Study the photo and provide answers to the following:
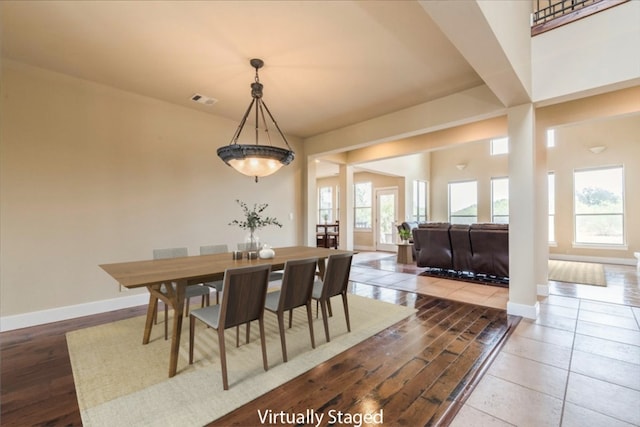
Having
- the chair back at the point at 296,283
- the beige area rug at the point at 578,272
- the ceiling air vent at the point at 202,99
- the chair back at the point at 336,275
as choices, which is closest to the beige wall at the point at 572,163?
the beige area rug at the point at 578,272

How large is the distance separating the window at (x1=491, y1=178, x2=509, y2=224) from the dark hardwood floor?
254 inches

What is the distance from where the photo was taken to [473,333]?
282cm

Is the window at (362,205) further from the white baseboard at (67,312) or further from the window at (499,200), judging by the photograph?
the white baseboard at (67,312)

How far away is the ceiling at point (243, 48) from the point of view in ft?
7.29

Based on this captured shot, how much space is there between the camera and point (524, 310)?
3285mm

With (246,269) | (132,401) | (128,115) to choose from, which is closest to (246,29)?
(246,269)

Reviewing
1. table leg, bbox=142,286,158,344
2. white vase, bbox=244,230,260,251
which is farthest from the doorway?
table leg, bbox=142,286,158,344

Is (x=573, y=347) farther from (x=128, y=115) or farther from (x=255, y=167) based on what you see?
(x=128, y=115)

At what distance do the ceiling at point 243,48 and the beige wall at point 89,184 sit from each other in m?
0.33

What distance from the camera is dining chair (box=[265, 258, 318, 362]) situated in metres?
2.29

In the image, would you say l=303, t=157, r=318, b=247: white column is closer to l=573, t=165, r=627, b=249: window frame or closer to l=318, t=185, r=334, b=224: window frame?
l=318, t=185, r=334, b=224: window frame

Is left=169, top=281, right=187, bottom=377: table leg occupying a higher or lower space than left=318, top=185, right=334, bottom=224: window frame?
lower

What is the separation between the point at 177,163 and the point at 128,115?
2.75 ft

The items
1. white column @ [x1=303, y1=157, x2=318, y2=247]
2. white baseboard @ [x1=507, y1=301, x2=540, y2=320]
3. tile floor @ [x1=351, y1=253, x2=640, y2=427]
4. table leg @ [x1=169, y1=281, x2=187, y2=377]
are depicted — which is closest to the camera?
tile floor @ [x1=351, y1=253, x2=640, y2=427]
